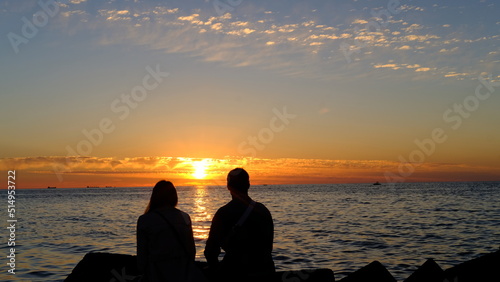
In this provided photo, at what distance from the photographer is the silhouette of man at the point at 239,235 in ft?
20.2

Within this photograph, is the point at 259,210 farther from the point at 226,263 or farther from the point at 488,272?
the point at 488,272

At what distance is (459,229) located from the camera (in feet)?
101

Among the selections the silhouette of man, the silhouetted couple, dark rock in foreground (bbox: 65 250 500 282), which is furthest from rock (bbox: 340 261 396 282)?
the silhouette of man

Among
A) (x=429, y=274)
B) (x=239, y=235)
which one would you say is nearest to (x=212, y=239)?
(x=239, y=235)

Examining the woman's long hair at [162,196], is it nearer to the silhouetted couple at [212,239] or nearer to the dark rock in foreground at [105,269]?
the silhouetted couple at [212,239]

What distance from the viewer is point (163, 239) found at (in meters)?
5.75

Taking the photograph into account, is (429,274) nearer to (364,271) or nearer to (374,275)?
(374,275)

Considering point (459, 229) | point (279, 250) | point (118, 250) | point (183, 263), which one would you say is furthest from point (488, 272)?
point (459, 229)

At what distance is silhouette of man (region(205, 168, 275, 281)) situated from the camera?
20.2 feet

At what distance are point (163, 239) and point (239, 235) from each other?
1.05m

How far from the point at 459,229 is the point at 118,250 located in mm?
21986

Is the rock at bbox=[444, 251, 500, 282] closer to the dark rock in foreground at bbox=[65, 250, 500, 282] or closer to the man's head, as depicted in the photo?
the dark rock in foreground at bbox=[65, 250, 500, 282]

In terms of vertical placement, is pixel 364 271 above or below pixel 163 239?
below

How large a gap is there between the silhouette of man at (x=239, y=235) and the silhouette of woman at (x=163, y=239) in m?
0.42
